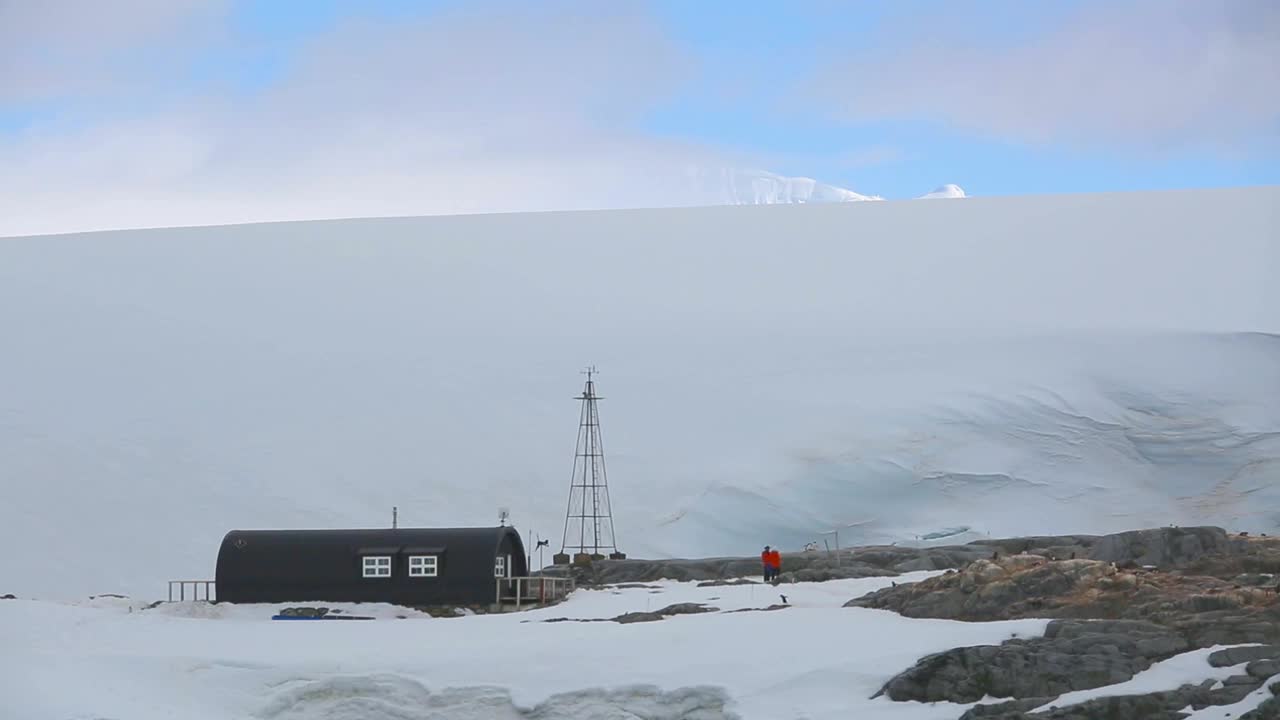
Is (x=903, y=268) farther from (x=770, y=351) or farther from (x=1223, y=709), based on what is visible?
(x=1223, y=709)

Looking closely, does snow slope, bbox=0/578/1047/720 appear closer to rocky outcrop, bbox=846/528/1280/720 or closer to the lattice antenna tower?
rocky outcrop, bbox=846/528/1280/720

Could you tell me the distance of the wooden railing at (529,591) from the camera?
1158 inches

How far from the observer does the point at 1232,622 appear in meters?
19.2

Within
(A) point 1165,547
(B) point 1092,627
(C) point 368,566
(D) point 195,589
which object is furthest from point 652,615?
(D) point 195,589

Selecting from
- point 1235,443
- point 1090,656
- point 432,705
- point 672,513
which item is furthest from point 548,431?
point 1090,656

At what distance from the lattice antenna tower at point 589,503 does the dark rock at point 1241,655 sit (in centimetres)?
1882

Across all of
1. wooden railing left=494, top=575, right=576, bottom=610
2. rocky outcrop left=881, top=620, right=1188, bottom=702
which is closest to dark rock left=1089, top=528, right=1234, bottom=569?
rocky outcrop left=881, top=620, right=1188, bottom=702

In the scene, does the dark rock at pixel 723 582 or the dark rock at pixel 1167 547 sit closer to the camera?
the dark rock at pixel 1167 547

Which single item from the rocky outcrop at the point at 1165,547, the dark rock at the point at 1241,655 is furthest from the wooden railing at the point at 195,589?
the dark rock at the point at 1241,655

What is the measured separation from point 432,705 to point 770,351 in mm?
27833

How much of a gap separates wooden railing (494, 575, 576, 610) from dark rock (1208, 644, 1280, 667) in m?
13.4

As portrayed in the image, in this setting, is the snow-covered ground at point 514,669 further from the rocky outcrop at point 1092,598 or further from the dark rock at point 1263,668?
the rocky outcrop at point 1092,598

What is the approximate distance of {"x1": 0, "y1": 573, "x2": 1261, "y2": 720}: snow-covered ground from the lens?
64.3 ft

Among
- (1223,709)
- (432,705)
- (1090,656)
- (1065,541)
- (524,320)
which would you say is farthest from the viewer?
(524,320)
